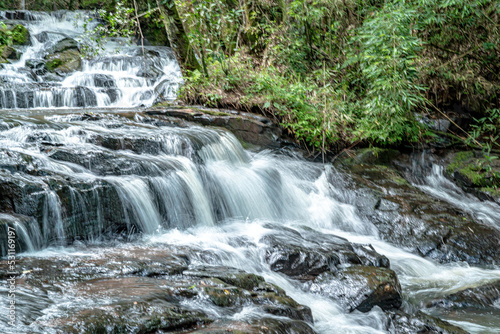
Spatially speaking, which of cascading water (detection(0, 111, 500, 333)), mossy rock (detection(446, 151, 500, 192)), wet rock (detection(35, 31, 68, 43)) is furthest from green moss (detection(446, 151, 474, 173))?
Answer: wet rock (detection(35, 31, 68, 43))

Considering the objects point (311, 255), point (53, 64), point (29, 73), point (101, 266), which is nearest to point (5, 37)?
point (53, 64)

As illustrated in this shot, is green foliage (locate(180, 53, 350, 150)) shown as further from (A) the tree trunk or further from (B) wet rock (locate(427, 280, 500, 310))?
(B) wet rock (locate(427, 280, 500, 310))

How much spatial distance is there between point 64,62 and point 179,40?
4948 mm

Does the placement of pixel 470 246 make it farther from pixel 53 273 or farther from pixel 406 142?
pixel 53 273

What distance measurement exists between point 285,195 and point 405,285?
280 centimetres

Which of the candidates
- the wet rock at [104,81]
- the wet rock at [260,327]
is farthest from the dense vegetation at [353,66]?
the wet rock at [260,327]

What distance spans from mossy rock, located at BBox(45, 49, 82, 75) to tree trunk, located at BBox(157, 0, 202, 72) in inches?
170

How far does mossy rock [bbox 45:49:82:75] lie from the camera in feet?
43.1

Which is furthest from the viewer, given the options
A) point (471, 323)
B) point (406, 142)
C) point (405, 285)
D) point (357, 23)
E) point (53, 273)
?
point (357, 23)

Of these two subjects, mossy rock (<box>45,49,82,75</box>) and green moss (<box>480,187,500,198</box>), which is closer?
green moss (<box>480,187,500,198</box>)

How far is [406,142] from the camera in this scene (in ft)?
32.6

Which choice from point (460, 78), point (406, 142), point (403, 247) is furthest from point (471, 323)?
point (460, 78)

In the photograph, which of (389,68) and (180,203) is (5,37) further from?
(389,68)

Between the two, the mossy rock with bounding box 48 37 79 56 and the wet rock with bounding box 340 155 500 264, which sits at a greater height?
the mossy rock with bounding box 48 37 79 56
